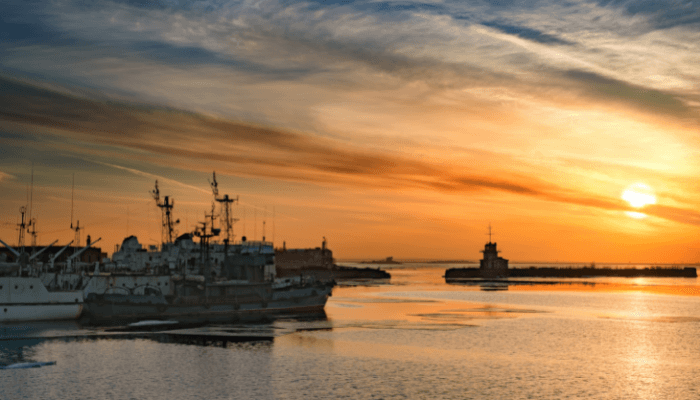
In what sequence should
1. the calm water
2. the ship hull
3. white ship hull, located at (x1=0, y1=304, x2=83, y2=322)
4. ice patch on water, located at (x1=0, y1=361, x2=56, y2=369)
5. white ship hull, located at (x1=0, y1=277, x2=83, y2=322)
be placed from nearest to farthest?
the calm water, ice patch on water, located at (x1=0, y1=361, x2=56, y2=369), white ship hull, located at (x1=0, y1=304, x2=83, y2=322), white ship hull, located at (x1=0, y1=277, x2=83, y2=322), the ship hull

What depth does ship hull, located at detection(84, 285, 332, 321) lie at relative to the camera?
267 ft

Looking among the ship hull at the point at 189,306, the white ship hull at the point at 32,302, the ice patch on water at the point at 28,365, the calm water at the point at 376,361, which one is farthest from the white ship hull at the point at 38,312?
the ice patch on water at the point at 28,365

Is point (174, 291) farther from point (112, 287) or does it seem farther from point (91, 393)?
point (91, 393)

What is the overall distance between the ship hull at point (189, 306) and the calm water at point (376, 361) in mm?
7734

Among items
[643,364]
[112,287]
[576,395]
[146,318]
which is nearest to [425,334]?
[643,364]

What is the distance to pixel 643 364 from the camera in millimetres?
51094

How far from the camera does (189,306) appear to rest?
83.9 m

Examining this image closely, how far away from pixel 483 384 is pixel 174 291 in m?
55.2

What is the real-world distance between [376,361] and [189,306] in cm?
4023

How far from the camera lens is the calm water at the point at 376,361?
4025 cm

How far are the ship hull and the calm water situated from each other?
7734 millimetres

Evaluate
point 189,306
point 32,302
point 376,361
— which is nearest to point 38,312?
point 32,302

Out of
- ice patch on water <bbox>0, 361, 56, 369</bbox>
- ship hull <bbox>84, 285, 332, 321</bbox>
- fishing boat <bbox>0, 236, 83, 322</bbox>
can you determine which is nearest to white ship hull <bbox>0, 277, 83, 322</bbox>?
fishing boat <bbox>0, 236, 83, 322</bbox>

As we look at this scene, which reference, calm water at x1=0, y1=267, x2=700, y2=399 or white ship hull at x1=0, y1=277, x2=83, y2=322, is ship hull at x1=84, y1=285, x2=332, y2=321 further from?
calm water at x1=0, y1=267, x2=700, y2=399
